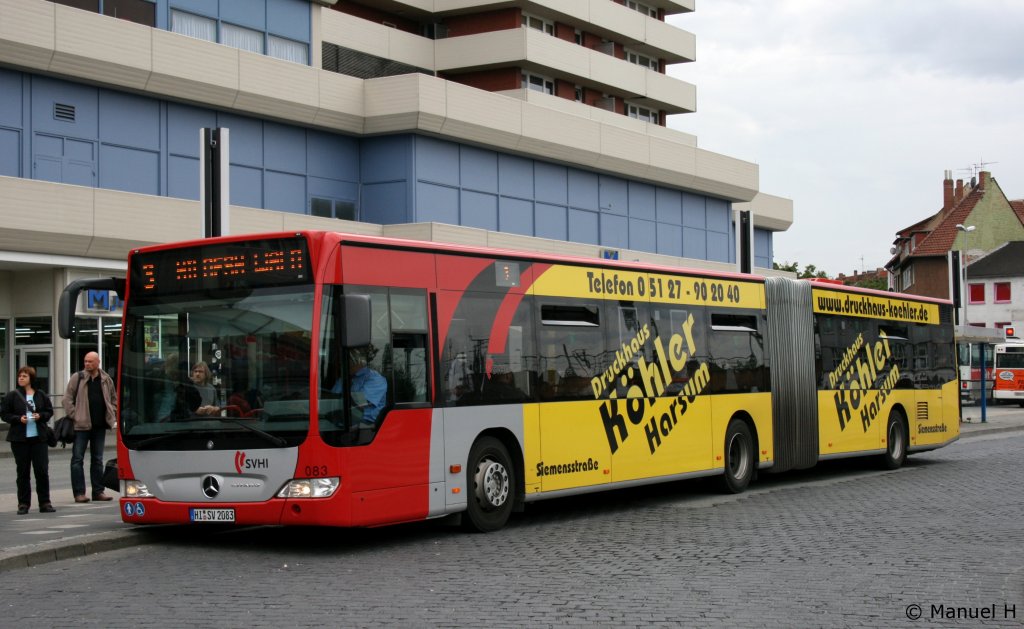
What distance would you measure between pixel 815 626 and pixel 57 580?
5964 mm

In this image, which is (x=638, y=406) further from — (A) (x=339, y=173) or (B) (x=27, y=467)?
(A) (x=339, y=173)

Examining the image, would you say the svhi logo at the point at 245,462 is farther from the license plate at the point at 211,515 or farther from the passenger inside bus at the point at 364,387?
the passenger inside bus at the point at 364,387

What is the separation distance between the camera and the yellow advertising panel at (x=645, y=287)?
49.0ft

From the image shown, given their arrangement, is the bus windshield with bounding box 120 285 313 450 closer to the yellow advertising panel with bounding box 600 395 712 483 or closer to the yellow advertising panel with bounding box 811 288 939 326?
the yellow advertising panel with bounding box 600 395 712 483

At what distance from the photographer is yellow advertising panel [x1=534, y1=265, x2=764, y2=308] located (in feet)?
49.0

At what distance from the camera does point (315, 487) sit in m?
11.4

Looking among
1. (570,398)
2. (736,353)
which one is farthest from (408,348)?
(736,353)

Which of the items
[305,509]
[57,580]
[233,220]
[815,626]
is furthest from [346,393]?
[233,220]

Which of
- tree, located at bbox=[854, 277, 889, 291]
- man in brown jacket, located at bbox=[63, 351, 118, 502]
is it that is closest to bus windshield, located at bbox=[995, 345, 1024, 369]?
man in brown jacket, located at bbox=[63, 351, 118, 502]

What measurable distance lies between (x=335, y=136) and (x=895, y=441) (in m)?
24.2

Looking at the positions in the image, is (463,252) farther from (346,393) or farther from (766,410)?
(766,410)

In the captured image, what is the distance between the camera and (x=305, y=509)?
11445 mm

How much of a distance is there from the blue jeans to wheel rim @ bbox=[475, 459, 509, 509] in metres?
4.98

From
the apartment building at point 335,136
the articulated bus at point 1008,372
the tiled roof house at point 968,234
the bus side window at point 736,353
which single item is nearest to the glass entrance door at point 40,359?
the apartment building at point 335,136
